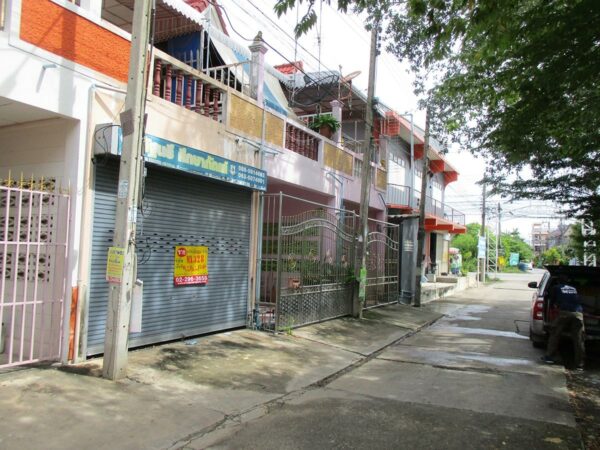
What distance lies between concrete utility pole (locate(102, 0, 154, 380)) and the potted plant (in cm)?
758

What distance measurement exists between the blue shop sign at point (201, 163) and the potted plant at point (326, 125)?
4036 mm

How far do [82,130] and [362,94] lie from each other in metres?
10.7

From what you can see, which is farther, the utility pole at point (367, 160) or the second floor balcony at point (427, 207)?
the second floor balcony at point (427, 207)

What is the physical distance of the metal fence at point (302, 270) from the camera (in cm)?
962

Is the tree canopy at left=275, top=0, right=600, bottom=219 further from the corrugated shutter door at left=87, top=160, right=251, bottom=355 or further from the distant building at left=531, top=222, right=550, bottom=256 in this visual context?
the distant building at left=531, top=222, right=550, bottom=256

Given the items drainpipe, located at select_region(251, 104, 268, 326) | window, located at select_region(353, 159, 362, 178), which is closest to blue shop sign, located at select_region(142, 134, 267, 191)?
drainpipe, located at select_region(251, 104, 268, 326)

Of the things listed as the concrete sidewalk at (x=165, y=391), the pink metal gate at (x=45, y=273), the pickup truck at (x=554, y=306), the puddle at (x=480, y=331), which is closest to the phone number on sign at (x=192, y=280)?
the concrete sidewalk at (x=165, y=391)

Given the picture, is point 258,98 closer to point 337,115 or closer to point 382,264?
point 337,115

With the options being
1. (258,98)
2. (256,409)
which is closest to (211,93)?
(258,98)

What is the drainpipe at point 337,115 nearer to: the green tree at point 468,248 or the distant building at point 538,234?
the green tree at point 468,248

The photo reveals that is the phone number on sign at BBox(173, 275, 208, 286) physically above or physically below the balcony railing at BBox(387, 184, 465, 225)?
below

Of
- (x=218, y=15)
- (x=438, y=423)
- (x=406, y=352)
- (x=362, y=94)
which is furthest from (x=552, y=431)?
(x=362, y=94)

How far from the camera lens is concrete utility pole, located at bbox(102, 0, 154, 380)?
563cm

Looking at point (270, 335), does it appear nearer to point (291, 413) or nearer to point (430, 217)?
point (291, 413)
